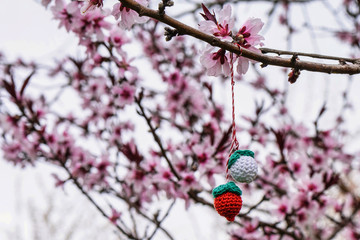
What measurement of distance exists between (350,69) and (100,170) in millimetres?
2232

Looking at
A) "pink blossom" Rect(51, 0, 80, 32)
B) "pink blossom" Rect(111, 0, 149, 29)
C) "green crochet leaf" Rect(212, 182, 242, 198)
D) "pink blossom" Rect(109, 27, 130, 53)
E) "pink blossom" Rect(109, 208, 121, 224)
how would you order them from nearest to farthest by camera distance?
"green crochet leaf" Rect(212, 182, 242, 198)
"pink blossom" Rect(111, 0, 149, 29)
"pink blossom" Rect(51, 0, 80, 32)
"pink blossom" Rect(109, 27, 130, 53)
"pink blossom" Rect(109, 208, 121, 224)

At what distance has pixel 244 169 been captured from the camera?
3.75ft

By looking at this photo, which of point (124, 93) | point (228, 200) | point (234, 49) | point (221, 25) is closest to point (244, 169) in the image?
point (228, 200)

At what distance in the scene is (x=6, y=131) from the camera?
287 cm

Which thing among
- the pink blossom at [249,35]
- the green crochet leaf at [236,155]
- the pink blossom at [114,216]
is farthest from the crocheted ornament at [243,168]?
the pink blossom at [114,216]

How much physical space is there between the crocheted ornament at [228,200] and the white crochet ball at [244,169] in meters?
0.05

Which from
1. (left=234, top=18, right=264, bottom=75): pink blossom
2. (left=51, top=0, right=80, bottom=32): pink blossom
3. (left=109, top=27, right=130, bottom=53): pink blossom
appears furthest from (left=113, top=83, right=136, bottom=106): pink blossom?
(left=234, top=18, right=264, bottom=75): pink blossom

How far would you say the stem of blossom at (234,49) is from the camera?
3.51 feet

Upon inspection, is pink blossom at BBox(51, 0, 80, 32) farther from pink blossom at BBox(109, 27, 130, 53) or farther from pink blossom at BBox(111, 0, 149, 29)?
pink blossom at BBox(111, 0, 149, 29)

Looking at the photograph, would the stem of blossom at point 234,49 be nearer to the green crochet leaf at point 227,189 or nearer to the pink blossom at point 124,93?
the green crochet leaf at point 227,189

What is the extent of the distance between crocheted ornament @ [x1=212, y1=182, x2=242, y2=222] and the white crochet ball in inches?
1.9

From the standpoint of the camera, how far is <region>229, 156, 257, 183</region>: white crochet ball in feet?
3.76

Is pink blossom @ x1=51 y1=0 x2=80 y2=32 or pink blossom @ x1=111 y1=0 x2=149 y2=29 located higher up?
pink blossom @ x1=51 y1=0 x2=80 y2=32

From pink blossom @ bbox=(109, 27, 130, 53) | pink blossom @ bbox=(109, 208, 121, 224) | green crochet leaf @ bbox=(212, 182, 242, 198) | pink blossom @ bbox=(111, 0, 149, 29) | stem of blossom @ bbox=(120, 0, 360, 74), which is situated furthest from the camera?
pink blossom @ bbox=(109, 208, 121, 224)
